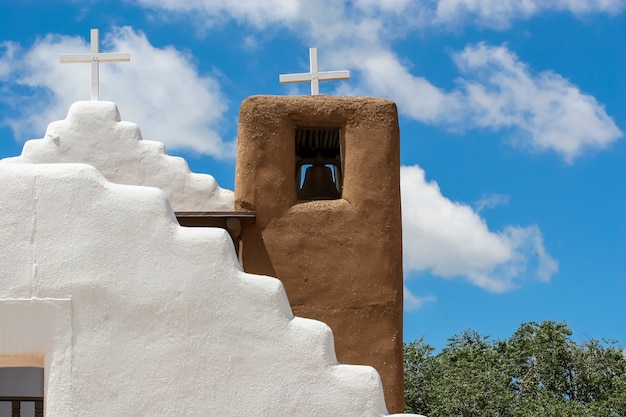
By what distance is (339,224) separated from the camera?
1135 cm

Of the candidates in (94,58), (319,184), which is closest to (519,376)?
(319,184)

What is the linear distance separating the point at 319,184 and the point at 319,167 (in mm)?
240

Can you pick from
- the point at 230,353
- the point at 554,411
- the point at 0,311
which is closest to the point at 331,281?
the point at 230,353

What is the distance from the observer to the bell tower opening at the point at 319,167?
13.1m

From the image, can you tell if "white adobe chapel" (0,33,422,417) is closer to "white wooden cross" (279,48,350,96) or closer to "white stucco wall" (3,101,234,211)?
"white stucco wall" (3,101,234,211)

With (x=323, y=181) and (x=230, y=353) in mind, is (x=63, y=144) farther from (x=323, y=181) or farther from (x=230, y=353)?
(x=230, y=353)

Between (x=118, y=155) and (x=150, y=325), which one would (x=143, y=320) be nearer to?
(x=150, y=325)

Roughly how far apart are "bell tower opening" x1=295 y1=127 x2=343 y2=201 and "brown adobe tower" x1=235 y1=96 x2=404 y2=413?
1.06 metres

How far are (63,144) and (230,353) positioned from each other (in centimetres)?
551

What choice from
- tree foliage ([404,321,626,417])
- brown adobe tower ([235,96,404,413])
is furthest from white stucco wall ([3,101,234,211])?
tree foliage ([404,321,626,417])

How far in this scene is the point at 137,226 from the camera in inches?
309

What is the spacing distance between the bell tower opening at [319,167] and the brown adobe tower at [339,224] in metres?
1.06

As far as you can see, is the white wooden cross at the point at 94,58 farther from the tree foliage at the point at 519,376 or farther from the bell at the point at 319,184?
the tree foliage at the point at 519,376

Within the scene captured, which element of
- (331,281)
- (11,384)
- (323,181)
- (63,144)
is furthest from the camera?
(323,181)
